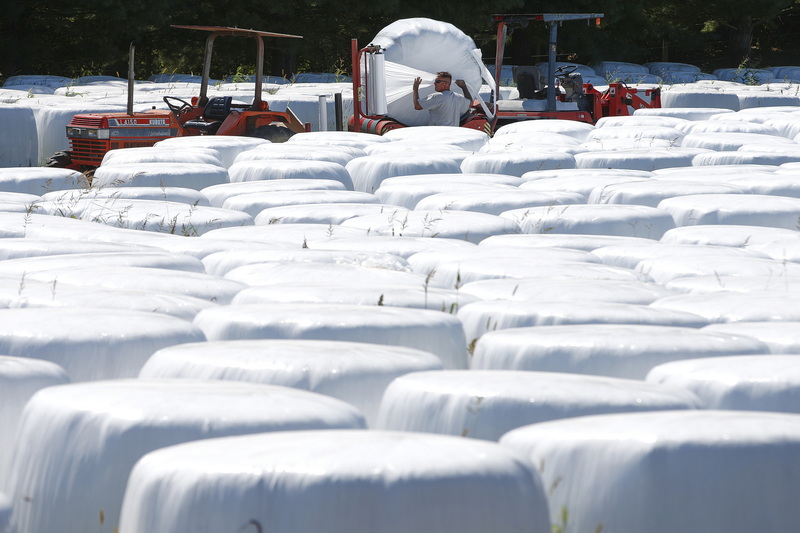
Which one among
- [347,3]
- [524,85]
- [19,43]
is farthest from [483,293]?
[19,43]

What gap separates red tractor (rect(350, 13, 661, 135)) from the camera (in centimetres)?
1178

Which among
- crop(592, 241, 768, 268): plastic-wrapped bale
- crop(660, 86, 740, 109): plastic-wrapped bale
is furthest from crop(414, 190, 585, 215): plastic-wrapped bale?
crop(660, 86, 740, 109): plastic-wrapped bale

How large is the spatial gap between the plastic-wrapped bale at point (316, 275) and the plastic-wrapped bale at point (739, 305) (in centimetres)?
87

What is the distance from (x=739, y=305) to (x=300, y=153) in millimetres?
4836

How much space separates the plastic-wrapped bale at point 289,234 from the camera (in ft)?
15.0

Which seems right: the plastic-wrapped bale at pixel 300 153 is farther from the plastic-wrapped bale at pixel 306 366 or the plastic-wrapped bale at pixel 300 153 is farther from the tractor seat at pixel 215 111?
the plastic-wrapped bale at pixel 306 366

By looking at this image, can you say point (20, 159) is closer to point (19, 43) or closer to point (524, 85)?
point (524, 85)

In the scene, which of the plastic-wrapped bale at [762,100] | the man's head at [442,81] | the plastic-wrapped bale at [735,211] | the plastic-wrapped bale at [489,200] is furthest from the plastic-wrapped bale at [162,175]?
the plastic-wrapped bale at [762,100]

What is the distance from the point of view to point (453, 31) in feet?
43.4

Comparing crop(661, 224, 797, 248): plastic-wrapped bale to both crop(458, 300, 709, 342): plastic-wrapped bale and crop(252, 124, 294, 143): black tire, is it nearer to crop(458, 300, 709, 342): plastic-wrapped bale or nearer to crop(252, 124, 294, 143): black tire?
crop(458, 300, 709, 342): plastic-wrapped bale

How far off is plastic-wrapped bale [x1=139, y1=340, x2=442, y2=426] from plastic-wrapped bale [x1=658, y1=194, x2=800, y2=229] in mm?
2885

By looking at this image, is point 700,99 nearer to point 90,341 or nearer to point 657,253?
point 657,253

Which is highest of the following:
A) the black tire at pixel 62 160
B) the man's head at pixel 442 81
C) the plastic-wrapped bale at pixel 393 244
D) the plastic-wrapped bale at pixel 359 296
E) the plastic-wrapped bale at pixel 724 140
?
the man's head at pixel 442 81

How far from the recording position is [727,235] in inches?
184
